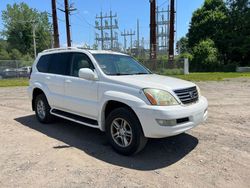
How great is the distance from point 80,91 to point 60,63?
4.07 ft

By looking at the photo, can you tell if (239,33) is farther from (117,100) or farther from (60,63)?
(117,100)

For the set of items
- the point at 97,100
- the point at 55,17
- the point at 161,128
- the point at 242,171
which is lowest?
the point at 242,171

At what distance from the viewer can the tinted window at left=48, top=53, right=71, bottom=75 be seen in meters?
6.20

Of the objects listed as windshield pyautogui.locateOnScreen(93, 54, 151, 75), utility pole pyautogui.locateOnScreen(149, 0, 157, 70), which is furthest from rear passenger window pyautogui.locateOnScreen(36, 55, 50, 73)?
utility pole pyautogui.locateOnScreen(149, 0, 157, 70)

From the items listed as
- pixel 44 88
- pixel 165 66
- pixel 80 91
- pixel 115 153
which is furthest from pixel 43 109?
pixel 165 66

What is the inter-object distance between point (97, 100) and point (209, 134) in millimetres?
2590

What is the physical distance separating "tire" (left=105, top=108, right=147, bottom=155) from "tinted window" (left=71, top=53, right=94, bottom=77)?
1.25 m

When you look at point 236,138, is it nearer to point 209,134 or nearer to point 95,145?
point 209,134

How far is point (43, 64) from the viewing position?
711 cm

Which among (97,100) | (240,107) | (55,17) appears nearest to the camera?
(97,100)

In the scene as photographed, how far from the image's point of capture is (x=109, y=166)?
4398 mm

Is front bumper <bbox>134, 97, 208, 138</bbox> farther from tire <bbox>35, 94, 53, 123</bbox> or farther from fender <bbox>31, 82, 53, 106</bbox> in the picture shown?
tire <bbox>35, 94, 53, 123</bbox>

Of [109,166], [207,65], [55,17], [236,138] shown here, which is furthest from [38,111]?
[207,65]

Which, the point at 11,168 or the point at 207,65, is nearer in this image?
the point at 11,168
